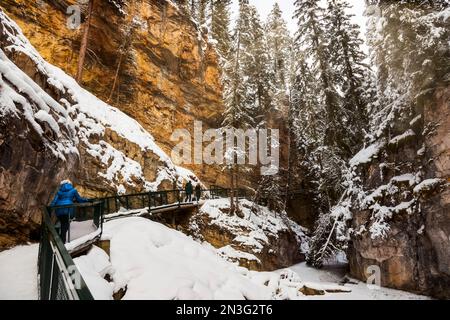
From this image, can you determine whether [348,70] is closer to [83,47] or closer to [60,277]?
[83,47]

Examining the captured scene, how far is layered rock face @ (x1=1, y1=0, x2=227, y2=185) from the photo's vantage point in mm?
25125

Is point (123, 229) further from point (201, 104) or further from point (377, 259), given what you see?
point (201, 104)

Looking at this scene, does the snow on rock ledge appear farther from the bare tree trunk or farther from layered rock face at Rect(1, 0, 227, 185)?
the bare tree trunk

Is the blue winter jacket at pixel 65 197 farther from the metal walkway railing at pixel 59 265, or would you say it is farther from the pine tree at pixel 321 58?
the pine tree at pixel 321 58

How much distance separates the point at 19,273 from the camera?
20.3 ft

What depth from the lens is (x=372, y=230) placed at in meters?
17.6

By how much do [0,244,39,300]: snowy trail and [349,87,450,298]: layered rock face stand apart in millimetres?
16448

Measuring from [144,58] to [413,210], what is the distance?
27.4 m

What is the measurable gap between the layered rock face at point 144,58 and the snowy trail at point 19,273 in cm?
2185

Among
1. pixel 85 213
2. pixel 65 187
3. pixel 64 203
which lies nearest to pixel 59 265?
pixel 64 203

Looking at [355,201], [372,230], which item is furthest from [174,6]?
[372,230]

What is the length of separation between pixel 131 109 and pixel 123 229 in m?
21.4

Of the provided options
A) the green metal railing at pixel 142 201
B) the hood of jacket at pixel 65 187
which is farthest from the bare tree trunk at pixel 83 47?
the hood of jacket at pixel 65 187

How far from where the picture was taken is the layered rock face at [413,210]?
1470 cm
